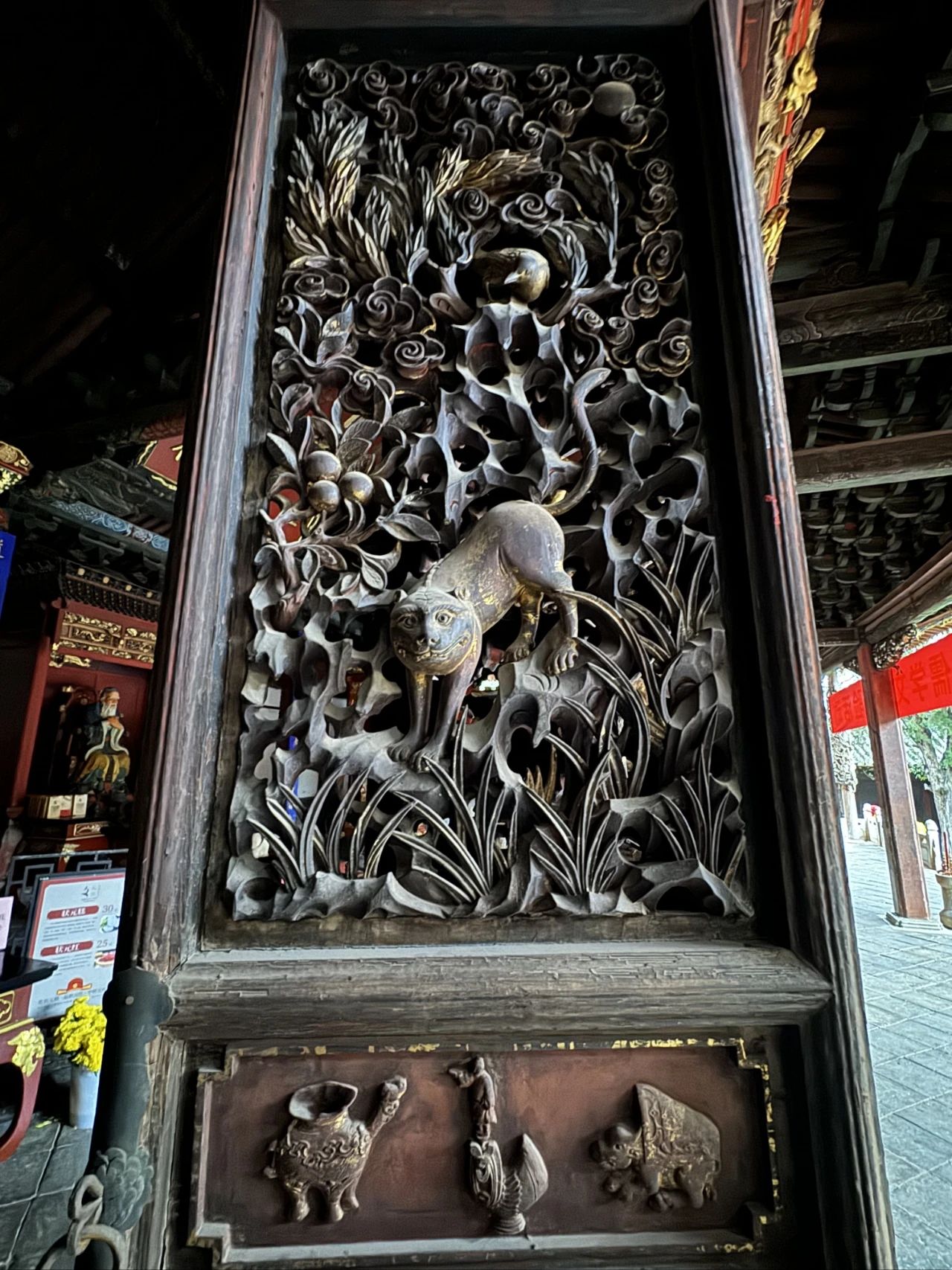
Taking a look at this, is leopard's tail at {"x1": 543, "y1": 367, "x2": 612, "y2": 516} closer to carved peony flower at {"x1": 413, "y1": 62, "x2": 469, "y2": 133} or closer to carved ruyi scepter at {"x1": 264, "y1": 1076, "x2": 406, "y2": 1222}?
carved peony flower at {"x1": 413, "y1": 62, "x2": 469, "y2": 133}

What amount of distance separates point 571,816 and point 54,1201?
2.67 m

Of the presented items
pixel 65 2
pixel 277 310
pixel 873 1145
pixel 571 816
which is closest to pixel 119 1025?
pixel 571 816

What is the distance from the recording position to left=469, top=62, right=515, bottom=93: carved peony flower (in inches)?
44.9

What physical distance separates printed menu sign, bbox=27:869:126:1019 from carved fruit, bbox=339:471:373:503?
3238 mm

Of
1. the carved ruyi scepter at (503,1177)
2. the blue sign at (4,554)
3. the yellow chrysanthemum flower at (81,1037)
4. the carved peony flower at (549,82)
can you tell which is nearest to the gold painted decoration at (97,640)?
the blue sign at (4,554)

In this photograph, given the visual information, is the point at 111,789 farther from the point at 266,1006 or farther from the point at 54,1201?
the point at 266,1006

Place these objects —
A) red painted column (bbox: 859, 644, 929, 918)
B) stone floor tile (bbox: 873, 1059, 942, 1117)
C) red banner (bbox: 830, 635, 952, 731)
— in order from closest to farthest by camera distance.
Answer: stone floor tile (bbox: 873, 1059, 942, 1117) < red banner (bbox: 830, 635, 952, 731) < red painted column (bbox: 859, 644, 929, 918)

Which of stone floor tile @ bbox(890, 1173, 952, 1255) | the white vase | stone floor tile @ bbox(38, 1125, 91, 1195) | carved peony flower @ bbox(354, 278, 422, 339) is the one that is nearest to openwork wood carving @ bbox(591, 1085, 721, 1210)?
carved peony flower @ bbox(354, 278, 422, 339)

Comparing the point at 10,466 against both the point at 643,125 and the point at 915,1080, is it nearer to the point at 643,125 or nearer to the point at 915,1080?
the point at 643,125

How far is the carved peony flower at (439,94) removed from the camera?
1.14 m

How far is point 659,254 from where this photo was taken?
1.06 meters

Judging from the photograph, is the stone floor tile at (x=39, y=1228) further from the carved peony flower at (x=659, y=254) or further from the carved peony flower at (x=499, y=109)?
the carved peony flower at (x=499, y=109)

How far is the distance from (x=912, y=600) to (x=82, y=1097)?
6.40 m

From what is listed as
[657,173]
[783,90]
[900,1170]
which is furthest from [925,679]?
[657,173]
